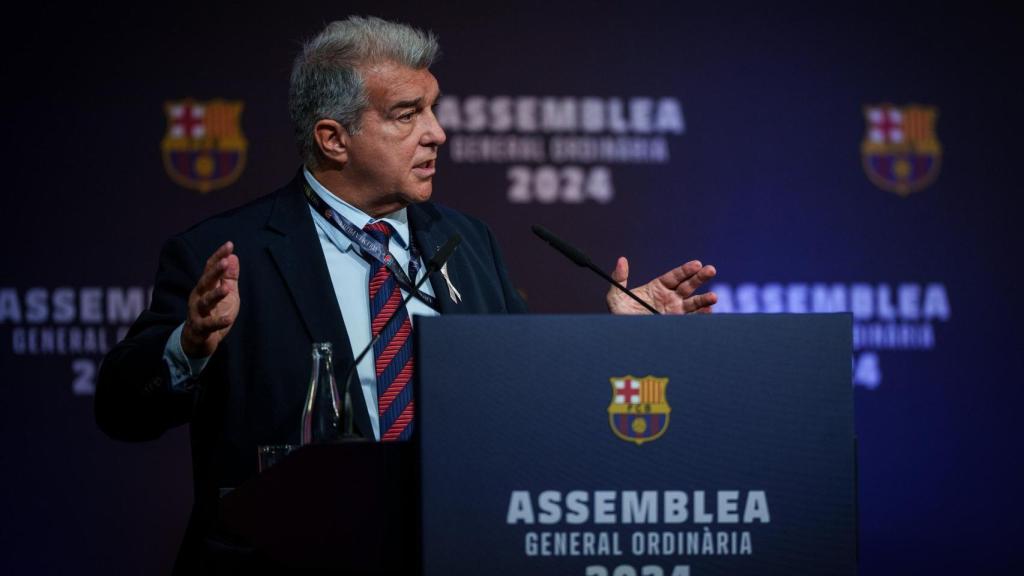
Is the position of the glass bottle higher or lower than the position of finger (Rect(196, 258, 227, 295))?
lower

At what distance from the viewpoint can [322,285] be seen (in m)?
2.04

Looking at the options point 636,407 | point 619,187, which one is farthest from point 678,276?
point 619,187

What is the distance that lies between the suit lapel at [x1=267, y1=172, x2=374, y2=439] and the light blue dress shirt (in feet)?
0.09

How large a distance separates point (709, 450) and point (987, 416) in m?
3.22

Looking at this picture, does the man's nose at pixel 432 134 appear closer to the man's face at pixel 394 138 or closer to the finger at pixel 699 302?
the man's face at pixel 394 138

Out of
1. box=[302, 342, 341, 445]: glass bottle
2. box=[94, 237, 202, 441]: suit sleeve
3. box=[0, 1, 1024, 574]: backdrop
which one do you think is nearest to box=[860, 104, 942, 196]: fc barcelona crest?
box=[0, 1, 1024, 574]: backdrop

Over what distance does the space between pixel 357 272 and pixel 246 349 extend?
0.26 m

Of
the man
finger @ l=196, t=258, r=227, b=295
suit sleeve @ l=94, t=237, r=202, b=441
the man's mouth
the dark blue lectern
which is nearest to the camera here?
the dark blue lectern

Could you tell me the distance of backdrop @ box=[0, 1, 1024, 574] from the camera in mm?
3744

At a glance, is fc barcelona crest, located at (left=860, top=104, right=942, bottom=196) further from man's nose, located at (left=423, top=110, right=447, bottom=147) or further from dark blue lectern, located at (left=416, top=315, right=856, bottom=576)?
dark blue lectern, located at (left=416, top=315, right=856, bottom=576)

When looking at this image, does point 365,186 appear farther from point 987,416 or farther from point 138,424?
point 987,416

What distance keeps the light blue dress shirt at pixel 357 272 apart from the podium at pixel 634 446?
70 cm

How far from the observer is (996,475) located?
4055 mm

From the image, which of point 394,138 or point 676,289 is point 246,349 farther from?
point 676,289
